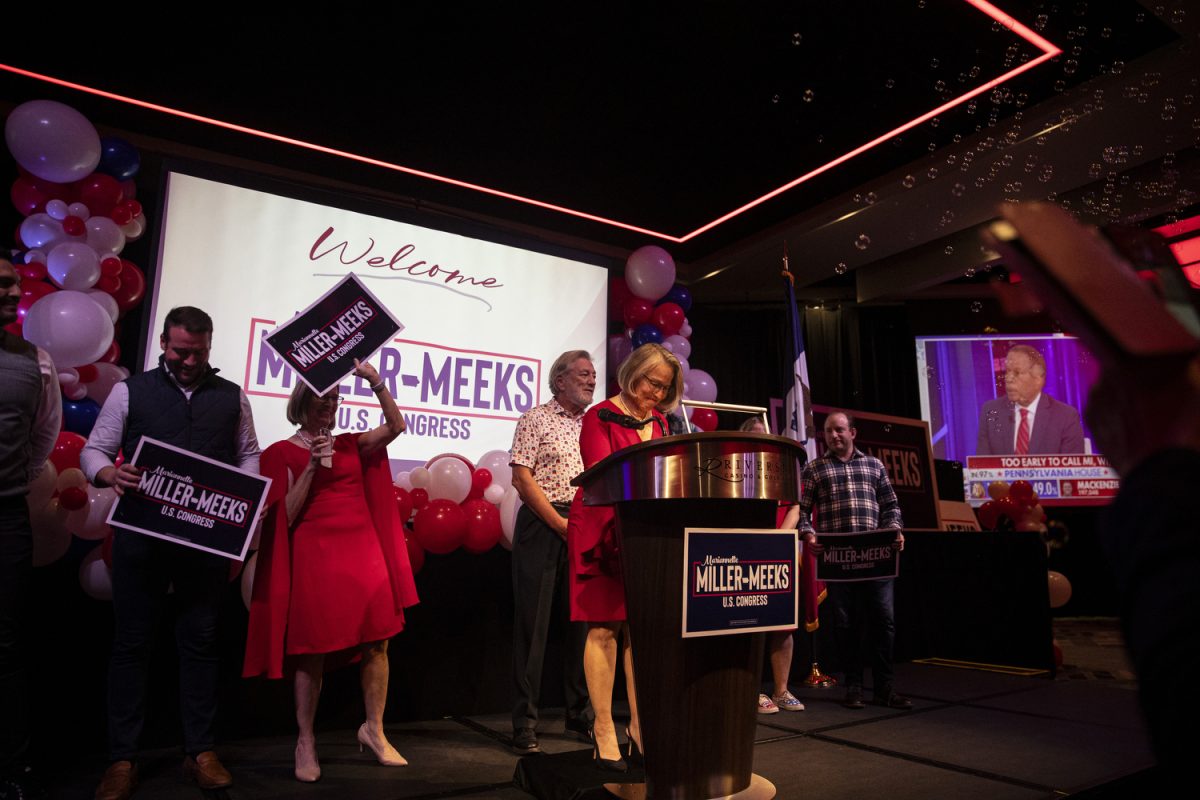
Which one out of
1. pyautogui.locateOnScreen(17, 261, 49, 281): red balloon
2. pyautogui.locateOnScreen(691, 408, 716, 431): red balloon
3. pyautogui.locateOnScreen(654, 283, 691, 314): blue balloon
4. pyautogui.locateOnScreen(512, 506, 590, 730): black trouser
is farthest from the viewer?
pyautogui.locateOnScreen(654, 283, 691, 314): blue balloon

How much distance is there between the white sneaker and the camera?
392 centimetres

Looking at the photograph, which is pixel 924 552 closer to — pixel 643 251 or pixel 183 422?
pixel 643 251

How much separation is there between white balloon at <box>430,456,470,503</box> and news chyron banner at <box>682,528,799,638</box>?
2.44 meters

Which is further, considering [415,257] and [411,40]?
[415,257]

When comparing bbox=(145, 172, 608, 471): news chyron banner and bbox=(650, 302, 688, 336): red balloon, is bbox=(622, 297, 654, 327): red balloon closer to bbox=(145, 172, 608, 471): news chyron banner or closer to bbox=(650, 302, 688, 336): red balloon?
bbox=(650, 302, 688, 336): red balloon

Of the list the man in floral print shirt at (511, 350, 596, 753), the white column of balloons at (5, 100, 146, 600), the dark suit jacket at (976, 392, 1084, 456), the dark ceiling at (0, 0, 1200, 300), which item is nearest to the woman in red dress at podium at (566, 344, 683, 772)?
the man in floral print shirt at (511, 350, 596, 753)

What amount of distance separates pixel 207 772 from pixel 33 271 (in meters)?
3.06

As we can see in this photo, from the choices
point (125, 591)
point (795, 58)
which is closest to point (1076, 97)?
point (795, 58)

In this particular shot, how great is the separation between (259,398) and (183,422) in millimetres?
2249

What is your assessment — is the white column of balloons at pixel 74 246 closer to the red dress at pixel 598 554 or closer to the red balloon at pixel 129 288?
the red balloon at pixel 129 288

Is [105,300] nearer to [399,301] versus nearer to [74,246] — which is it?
[74,246]

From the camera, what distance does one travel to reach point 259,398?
4.82 m

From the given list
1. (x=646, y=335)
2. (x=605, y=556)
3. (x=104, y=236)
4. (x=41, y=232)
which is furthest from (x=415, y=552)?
(x=646, y=335)

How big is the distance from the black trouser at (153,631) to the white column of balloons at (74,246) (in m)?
0.99
